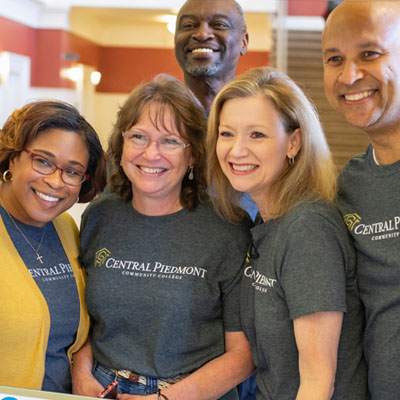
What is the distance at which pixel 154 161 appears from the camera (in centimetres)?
169

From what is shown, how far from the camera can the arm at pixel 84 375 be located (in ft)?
5.40

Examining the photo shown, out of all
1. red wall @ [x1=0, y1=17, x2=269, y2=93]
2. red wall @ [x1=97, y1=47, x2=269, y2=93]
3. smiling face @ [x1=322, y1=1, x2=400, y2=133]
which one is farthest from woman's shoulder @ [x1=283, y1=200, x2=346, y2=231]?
red wall @ [x1=97, y1=47, x2=269, y2=93]

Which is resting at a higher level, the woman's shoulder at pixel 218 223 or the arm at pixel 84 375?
the woman's shoulder at pixel 218 223

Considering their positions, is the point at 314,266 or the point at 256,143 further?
the point at 256,143

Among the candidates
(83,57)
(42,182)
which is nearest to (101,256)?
(42,182)

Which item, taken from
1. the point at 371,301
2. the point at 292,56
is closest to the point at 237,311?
the point at 371,301

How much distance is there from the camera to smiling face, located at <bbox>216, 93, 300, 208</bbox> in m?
1.47

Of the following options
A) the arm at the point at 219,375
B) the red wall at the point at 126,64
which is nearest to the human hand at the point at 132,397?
the arm at the point at 219,375

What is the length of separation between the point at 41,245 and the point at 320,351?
916mm

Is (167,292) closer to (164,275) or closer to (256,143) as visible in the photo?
(164,275)

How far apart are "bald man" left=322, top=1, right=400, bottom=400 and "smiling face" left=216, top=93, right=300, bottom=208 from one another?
0.19m

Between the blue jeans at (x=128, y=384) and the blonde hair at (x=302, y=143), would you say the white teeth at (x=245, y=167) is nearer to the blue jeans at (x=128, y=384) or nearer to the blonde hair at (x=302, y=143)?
the blonde hair at (x=302, y=143)

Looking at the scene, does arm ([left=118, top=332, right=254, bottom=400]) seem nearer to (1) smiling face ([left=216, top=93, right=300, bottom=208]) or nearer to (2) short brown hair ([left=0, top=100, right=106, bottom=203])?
(1) smiling face ([left=216, top=93, right=300, bottom=208])

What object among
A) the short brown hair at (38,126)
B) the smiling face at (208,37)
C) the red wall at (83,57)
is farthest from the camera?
the red wall at (83,57)
